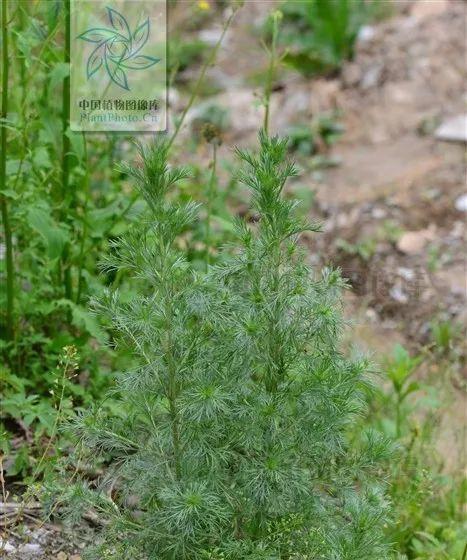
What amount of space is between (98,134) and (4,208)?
100 centimetres

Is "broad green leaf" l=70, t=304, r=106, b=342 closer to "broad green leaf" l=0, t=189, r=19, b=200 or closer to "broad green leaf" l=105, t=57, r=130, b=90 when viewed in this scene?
"broad green leaf" l=0, t=189, r=19, b=200

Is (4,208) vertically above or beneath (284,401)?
above

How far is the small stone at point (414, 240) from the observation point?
5.09 m

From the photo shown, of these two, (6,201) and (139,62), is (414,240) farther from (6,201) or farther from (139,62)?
(6,201)

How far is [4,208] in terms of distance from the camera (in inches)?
116

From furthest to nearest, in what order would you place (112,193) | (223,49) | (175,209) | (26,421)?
(223,49) → (112,193) → (26,421) → (175,209)

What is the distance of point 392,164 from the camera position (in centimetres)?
583

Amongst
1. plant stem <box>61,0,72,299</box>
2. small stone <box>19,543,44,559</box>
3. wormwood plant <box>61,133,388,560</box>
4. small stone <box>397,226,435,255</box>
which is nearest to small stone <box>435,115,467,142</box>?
small stone <box>397,226,435,255</box>

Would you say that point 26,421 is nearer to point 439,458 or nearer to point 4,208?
point 4,208

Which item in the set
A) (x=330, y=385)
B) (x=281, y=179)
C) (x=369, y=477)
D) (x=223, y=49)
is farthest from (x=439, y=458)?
(x=223, y=49)

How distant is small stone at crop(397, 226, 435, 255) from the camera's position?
16.7ft

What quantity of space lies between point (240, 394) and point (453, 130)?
4030 millimetres

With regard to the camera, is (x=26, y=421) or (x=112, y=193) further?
(x=112, y=193)

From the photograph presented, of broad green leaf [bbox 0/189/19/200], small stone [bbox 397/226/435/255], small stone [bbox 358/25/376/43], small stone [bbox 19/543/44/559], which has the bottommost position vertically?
small stone [bbox 19/543/44/559]
